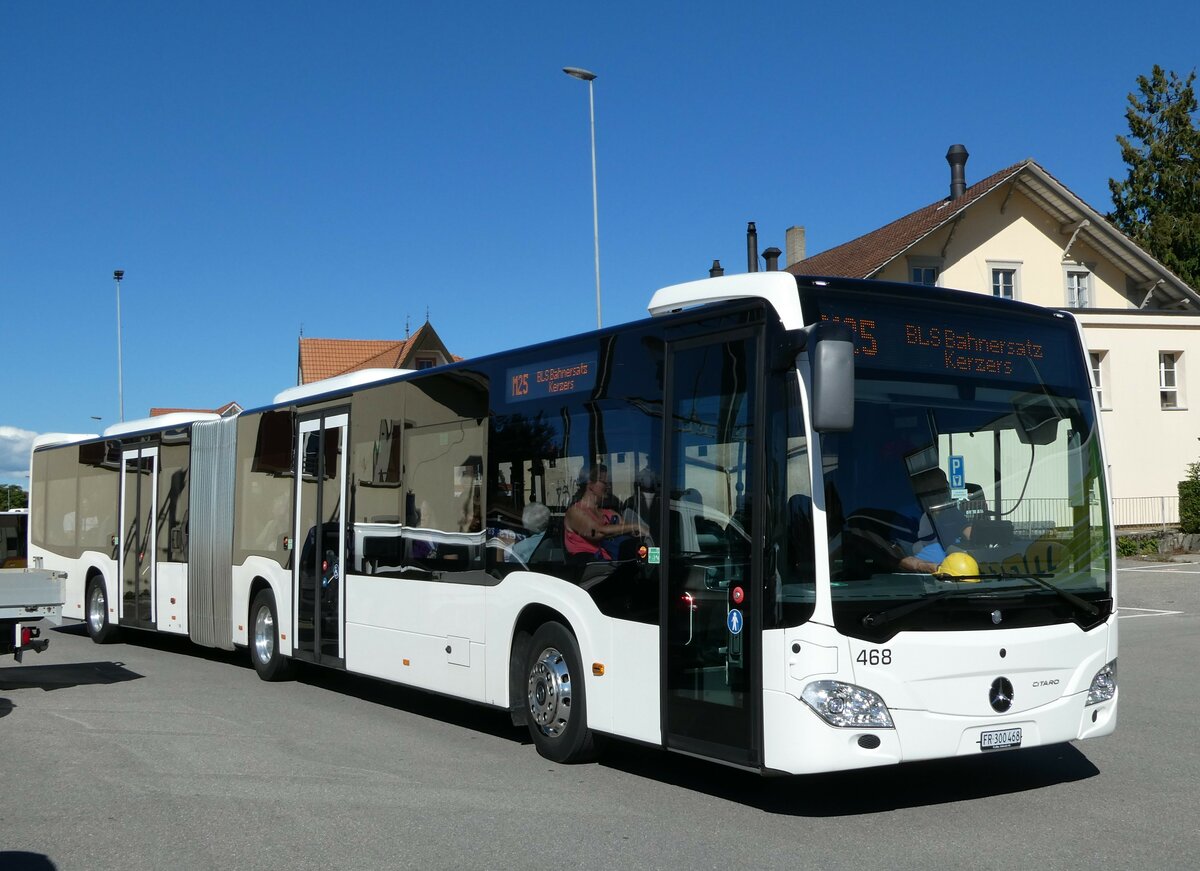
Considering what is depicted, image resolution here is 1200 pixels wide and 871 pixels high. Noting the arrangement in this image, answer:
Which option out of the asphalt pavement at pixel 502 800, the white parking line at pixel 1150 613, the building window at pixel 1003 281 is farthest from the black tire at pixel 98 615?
the building window at pixel 1003 281

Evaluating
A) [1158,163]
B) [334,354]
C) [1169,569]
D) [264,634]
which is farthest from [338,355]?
[264,634]

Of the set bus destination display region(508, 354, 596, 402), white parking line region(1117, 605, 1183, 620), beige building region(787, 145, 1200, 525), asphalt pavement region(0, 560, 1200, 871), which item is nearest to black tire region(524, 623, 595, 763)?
asphalt pavement region(0, 560, 1200, 871)

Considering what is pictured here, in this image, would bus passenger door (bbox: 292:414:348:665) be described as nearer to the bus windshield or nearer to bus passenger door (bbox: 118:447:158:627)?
bus passenger door (bbox: 118:447:158:627)

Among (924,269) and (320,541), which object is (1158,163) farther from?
(320,541)

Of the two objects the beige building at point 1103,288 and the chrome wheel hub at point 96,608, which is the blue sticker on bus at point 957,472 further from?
the beige building at point 1103,288

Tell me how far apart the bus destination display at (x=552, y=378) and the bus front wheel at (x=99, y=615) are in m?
10.9

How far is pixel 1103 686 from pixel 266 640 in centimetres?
929

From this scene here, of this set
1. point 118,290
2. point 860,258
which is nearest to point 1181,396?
point 860,258

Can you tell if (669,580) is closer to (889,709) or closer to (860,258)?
(889,709)

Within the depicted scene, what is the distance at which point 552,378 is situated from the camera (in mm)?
9430

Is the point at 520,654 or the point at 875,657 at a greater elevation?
the point at 875,657

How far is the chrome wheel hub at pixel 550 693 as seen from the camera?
9000mm

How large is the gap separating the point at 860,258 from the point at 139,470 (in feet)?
80.6

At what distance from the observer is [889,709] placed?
6910mm
